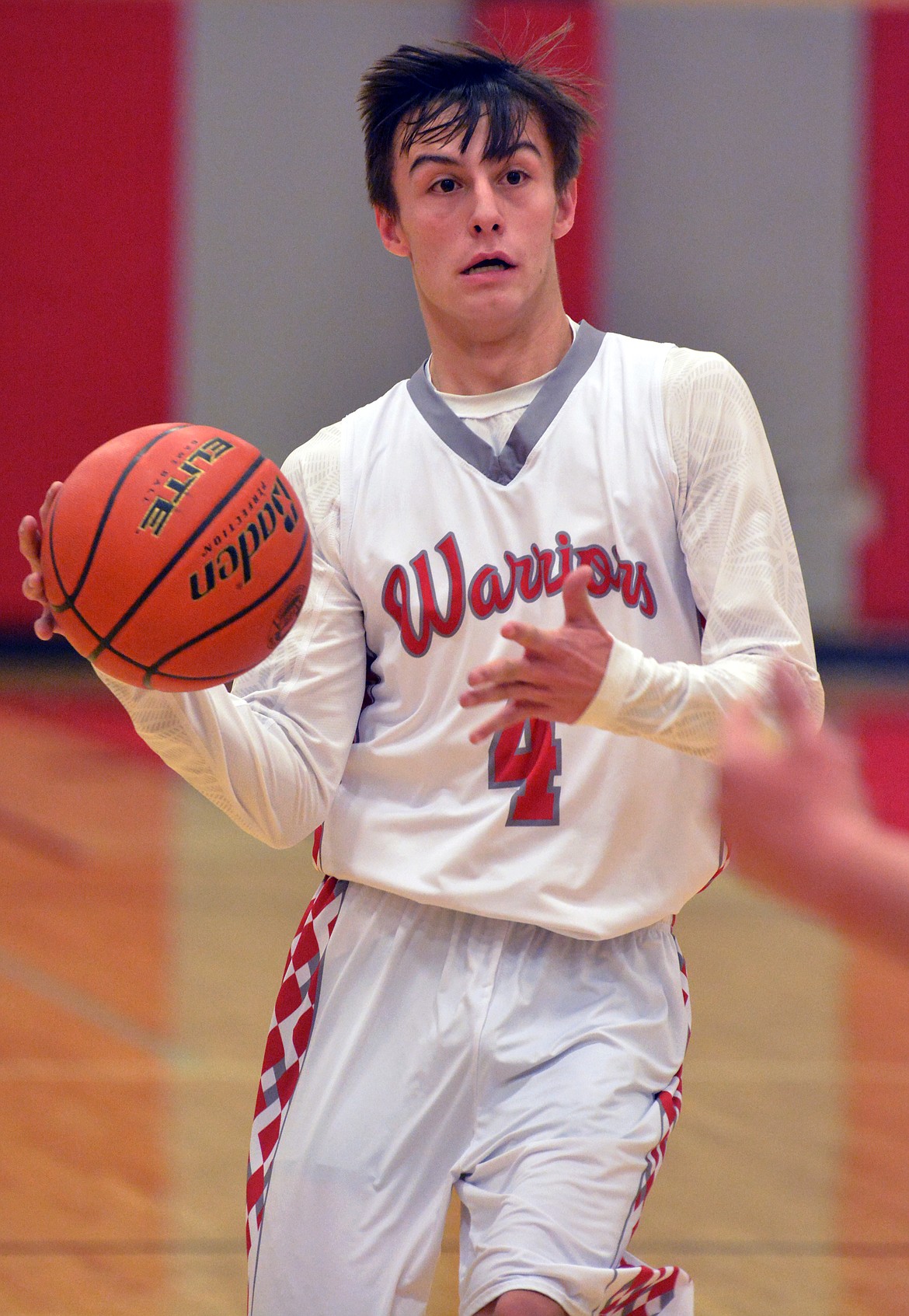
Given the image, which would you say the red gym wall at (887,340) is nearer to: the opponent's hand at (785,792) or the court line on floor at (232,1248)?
the court line on floor at (232,1248)

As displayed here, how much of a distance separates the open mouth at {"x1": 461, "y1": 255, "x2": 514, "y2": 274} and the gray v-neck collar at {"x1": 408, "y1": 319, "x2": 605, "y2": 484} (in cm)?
18

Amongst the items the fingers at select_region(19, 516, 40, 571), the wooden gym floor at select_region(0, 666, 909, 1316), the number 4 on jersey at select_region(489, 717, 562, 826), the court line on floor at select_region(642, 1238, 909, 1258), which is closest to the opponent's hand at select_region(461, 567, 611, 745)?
the number 4 on jersey at select_region(489, 717, 562, 826)

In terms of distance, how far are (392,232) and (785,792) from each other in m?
1.77

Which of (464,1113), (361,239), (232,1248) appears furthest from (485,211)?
(361,239)

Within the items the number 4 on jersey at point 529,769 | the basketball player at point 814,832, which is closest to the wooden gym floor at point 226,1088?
the number 4 on jersey at point 529,769

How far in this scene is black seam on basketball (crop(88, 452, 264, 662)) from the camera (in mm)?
2373

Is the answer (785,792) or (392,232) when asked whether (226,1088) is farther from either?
(785,792)

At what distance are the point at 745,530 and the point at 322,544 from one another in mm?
670

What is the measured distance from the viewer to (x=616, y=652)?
2215mm

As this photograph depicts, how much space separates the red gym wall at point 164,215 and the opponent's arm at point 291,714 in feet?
34.9

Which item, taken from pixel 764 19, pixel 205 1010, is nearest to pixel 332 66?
pixel 764 19

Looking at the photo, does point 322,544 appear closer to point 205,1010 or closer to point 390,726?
point 390,726

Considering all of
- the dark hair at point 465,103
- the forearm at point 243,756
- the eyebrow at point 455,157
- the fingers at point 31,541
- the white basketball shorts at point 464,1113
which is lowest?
the white basketball shorts at point 464,1113

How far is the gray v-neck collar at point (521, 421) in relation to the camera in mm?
2633
